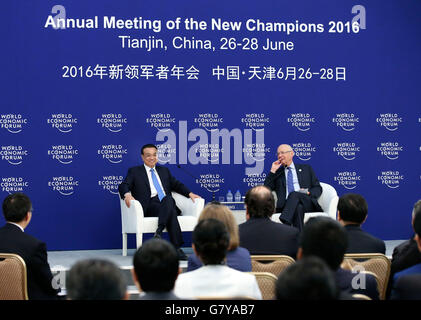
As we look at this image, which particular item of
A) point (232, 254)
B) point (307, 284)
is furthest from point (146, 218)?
point (307, 284)

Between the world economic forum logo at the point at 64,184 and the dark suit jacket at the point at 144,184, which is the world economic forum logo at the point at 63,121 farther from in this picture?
the dark suit jacket at the point at 144,184

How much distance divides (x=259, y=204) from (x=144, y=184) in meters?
3.04

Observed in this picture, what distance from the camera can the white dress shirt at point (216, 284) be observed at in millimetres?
2471

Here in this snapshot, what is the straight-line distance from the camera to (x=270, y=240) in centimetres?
365

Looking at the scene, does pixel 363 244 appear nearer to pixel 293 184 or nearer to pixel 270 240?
pixel 270 240

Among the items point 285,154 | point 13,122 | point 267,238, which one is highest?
point 13,122

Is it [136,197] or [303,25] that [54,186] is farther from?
[303,25]

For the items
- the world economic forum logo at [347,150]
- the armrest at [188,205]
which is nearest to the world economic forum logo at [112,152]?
the armrest at [188,205]

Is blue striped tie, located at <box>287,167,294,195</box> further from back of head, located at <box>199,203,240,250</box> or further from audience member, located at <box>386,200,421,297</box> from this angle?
back of head, located at <box>199,203,240,250</box>

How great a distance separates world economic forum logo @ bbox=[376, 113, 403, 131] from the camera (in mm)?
7617

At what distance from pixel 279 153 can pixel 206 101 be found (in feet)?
3.50

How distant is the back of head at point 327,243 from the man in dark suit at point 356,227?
0.95 meters

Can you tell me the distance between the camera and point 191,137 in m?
7.12
